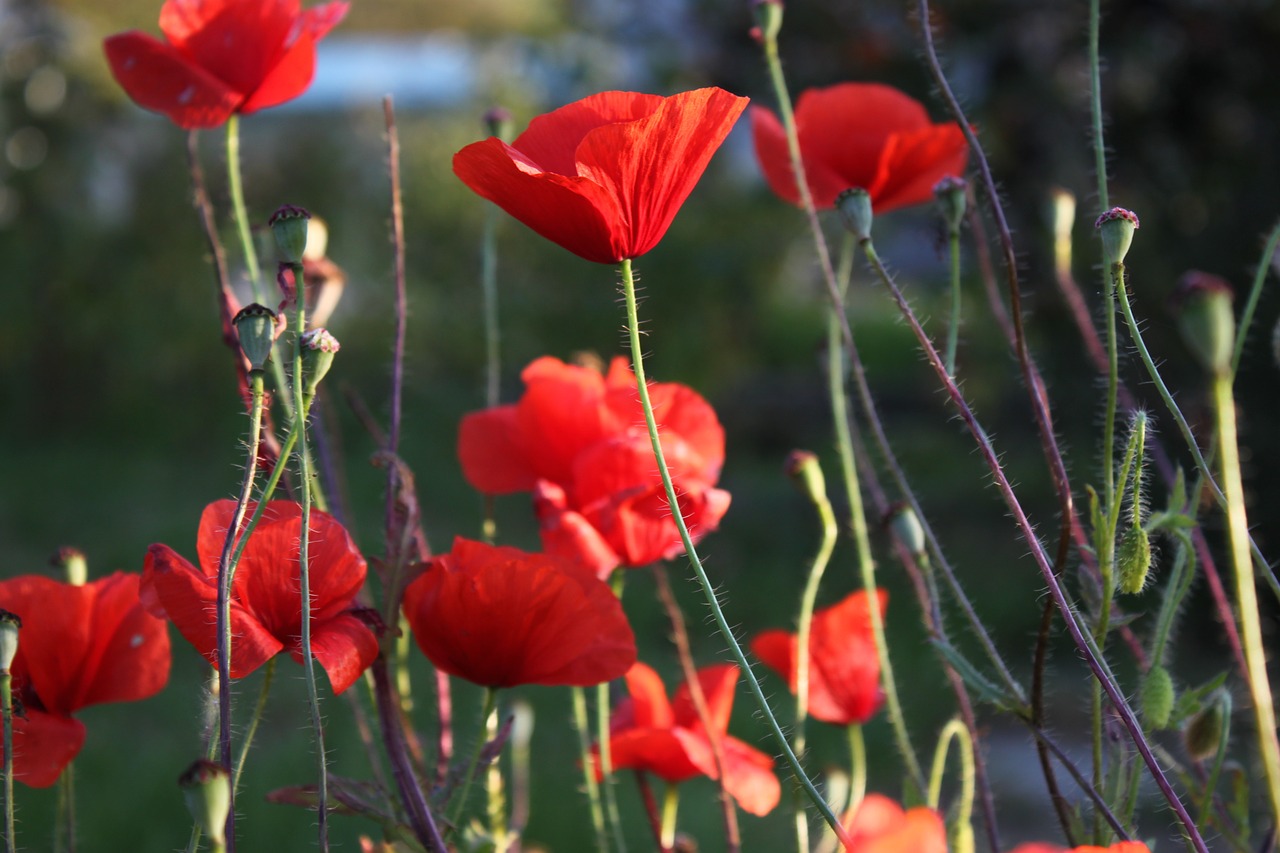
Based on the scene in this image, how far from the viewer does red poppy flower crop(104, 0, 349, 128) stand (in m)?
0.67

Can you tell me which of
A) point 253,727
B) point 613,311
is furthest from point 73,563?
point 613,311

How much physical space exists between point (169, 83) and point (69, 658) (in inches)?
Result: 11.8

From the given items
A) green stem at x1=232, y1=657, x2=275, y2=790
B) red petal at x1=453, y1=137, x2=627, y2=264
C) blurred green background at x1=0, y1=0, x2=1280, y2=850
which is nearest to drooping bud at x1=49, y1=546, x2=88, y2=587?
green stem at x1=232, y1=657, x2=275, y2=790

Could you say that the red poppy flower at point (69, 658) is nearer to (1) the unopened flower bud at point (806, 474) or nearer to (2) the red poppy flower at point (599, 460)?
(2) the red poppy flower at point (599, 460)

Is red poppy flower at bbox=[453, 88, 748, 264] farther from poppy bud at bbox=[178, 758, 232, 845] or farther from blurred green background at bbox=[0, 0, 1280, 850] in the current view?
blurred green background at bbox=[0, 0, 1280, 850]

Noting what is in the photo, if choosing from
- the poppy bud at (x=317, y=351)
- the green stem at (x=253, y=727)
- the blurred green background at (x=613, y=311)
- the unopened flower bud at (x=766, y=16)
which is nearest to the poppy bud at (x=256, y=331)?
the poppy bud at (x=317, y=351)

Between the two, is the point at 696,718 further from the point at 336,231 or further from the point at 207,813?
the point at 336,231

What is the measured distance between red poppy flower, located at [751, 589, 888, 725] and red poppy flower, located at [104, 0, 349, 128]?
394 millimetres

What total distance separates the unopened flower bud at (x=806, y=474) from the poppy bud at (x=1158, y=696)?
200mm

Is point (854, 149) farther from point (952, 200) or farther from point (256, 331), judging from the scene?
point (256, 331)

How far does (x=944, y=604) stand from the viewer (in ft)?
9.02

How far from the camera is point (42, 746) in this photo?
52cm

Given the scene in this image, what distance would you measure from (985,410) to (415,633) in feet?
9.95

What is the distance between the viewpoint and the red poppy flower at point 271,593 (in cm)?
46
